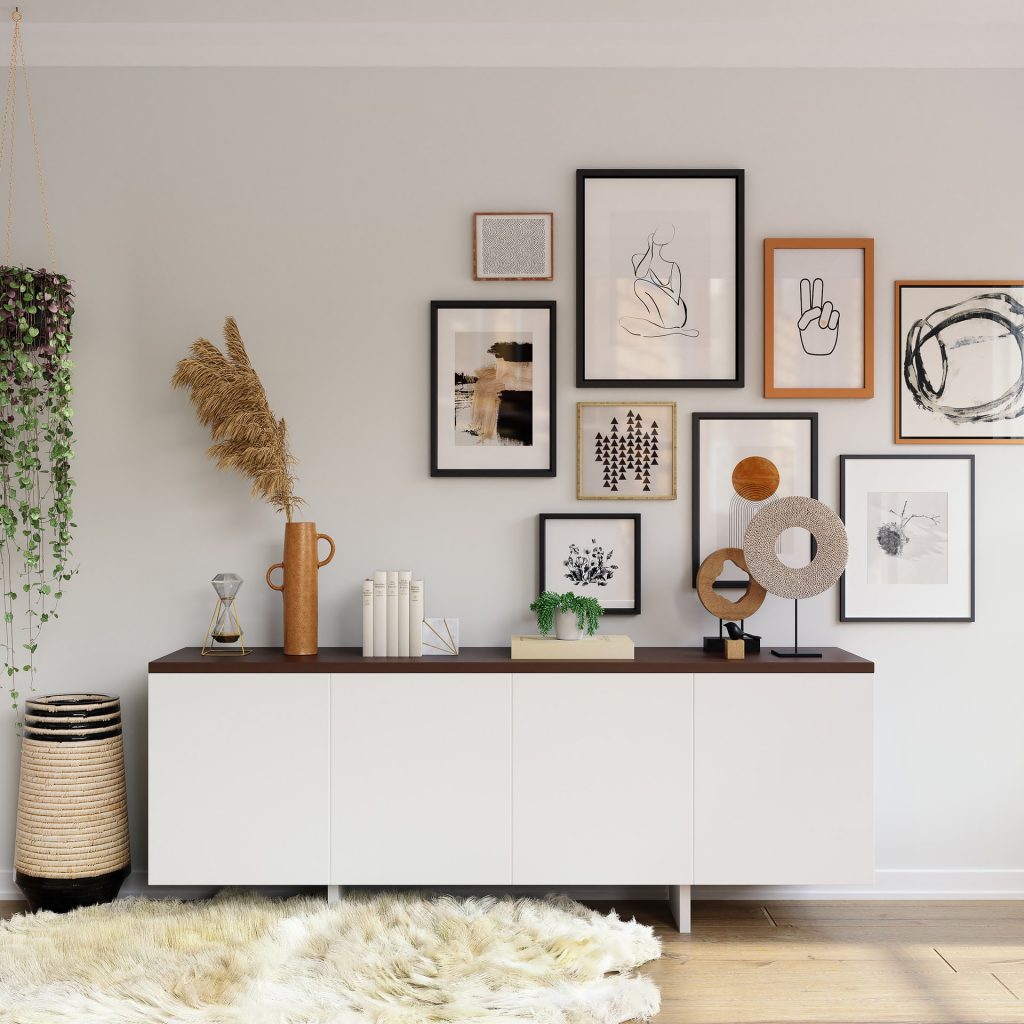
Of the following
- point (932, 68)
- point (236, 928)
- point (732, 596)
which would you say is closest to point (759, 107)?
point (932, 68)

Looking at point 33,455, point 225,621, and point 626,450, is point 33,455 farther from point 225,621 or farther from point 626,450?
point 626,450

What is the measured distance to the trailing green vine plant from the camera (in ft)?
8.20

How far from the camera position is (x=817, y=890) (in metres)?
2.70

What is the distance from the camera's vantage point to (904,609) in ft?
9.02

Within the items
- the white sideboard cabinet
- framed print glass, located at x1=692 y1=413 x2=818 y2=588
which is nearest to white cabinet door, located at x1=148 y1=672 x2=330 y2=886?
the white sideboard cabinet

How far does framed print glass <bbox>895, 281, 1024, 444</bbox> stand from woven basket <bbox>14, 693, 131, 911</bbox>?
2561 millimetres

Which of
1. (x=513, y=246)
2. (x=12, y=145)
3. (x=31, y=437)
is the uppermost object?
(x=12, y=145)

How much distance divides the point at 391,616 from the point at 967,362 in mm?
1915

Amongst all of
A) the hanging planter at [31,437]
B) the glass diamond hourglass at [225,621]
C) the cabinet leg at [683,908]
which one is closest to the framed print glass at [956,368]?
the cabinet leg at [683,908]

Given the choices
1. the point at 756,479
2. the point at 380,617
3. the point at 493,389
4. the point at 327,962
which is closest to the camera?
the point at 327,962

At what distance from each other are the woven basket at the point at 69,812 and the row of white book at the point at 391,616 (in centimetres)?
81

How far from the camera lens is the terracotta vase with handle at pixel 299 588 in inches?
101

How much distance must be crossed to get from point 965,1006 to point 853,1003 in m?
0.26

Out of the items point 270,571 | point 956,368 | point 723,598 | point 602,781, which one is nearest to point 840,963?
point 602,781
